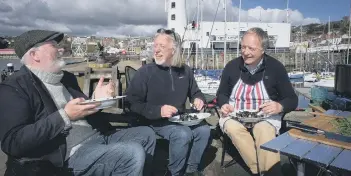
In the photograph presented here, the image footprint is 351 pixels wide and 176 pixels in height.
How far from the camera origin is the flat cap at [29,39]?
2492 millimetres

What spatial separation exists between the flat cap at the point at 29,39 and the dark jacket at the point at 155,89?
119 cm

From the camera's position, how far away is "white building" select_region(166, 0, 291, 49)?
1635 inches

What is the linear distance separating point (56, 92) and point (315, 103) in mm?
3920

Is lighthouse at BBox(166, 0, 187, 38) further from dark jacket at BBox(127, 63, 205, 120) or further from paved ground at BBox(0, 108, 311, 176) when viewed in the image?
dark jacket at BBox(127, 63, 205, 120)

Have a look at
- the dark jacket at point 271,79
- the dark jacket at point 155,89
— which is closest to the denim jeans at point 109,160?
the dark jacket at point 155,89

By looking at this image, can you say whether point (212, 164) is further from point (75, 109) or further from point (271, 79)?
point (75, 109)

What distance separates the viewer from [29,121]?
2.26m

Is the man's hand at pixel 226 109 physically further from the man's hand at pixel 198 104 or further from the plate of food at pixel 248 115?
the man's hand at pixel 198 104

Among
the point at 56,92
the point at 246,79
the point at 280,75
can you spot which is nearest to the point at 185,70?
the point at 246,79

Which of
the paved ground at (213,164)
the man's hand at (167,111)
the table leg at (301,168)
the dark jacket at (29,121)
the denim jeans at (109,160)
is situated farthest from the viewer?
the paved ground at (213,164)

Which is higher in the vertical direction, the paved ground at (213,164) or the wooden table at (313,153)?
the wooden table at (313,153)

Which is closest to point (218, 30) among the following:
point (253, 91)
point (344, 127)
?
point (253, 91)

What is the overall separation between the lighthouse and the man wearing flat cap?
39.2m

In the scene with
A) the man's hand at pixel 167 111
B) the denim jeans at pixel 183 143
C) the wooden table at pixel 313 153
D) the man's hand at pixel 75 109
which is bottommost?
the denim jeans at pixel 183 143
